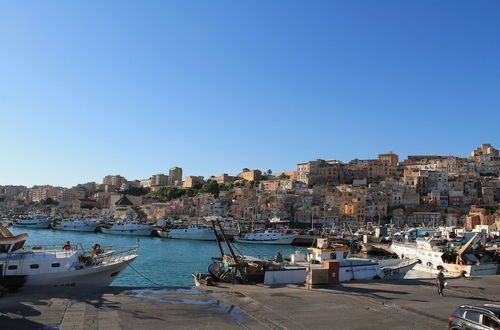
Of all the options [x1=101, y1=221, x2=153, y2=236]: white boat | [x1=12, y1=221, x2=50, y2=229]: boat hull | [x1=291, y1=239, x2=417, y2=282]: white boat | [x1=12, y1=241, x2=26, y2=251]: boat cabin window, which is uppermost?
[x1=12, y1=241, x2=26, y2=251]: boat cabin window

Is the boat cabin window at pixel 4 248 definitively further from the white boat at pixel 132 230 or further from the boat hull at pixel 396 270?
the white boat at pixel 132 230

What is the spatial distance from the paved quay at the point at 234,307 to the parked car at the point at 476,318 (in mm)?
1813

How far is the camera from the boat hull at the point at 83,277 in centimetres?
1537

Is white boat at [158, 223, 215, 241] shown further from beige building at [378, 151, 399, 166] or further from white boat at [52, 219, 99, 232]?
beige building at [378, 151, 399, 166]

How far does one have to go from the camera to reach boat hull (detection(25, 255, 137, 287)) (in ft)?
50.4

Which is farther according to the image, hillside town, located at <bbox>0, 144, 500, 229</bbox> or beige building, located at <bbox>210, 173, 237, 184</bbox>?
beige building, located at <bbox>210, 173, 237, 184</bbox>

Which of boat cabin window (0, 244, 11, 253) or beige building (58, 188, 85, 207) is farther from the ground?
beige building (58, 188, 85, 207)

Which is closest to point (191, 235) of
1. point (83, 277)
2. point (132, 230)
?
point (132, 230)

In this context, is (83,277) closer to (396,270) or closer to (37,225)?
(396,270)

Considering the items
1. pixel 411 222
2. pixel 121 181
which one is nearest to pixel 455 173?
pixel 411 222

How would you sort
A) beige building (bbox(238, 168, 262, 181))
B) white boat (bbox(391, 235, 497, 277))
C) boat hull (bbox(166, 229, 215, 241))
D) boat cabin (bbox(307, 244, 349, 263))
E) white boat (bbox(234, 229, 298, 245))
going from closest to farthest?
boat cabin (bbox(307, 244, 349, 263)) → white boat (bbox(391, 235, 497, 277)) → white boat (bbox(234, 229, 298, 245)) → boat hull (bbox(166, 229, 215, 241)) → beige building (bbox(238, 168, 262, 181))

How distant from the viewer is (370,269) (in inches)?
773

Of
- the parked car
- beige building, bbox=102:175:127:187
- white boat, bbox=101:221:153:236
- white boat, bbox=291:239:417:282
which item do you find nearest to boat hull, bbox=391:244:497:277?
white boat, bbox=291:239:417:282

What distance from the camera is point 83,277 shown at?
1647 centimetres
